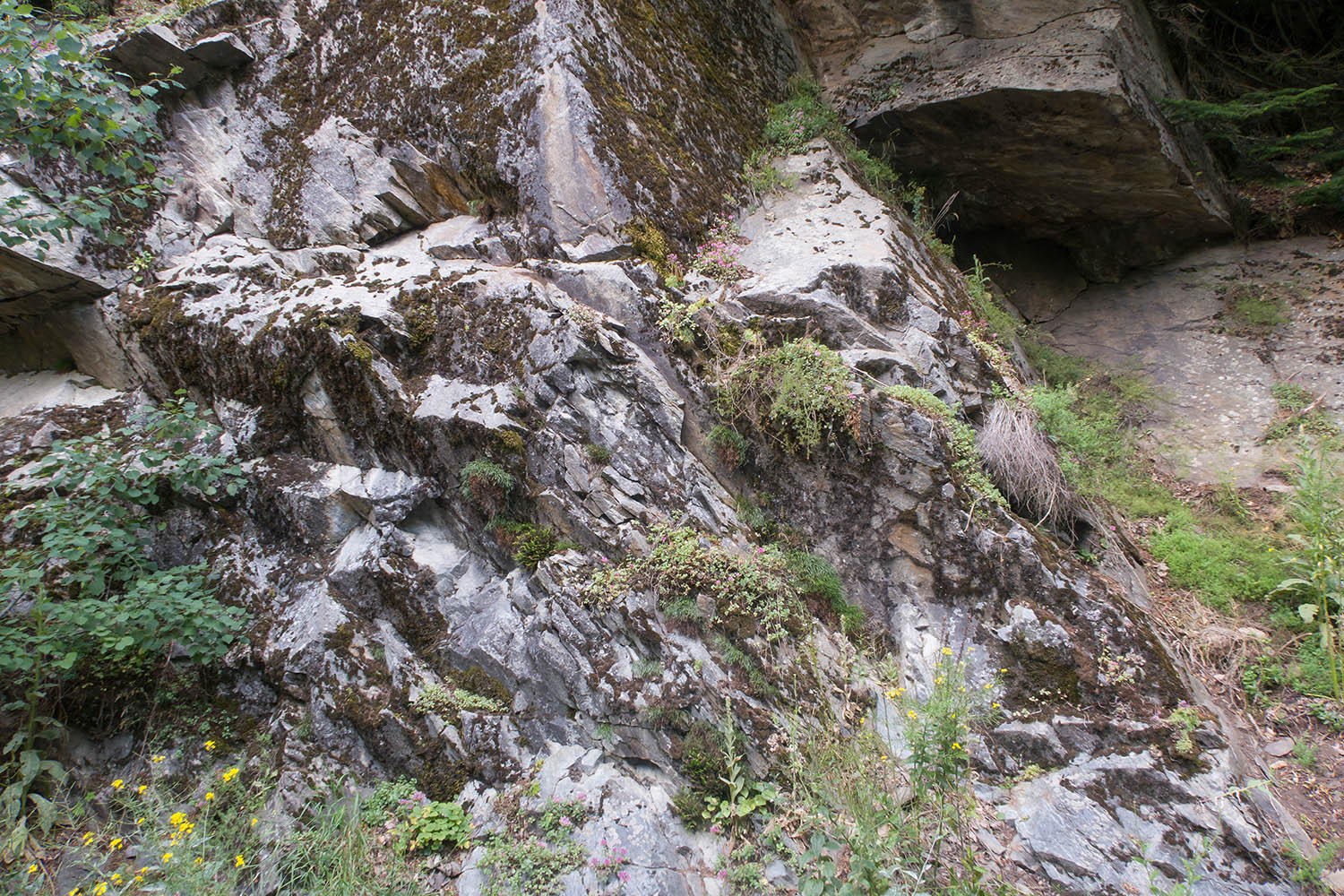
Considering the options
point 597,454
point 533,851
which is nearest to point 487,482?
point 597,454

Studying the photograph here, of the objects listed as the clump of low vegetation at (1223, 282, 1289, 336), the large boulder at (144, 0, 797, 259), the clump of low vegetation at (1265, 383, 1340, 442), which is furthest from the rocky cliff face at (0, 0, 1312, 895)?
the clump of low vegetation at (1265, 383, 1340, 442)

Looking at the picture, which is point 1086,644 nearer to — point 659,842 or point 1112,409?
point 659,842

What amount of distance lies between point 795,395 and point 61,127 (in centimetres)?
548

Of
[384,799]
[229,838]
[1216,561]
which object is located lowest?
[1216,561]

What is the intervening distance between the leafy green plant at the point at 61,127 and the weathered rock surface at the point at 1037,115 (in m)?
7.26

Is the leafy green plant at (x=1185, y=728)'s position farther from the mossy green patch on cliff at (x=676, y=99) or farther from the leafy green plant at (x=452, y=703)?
the mossy green patch on cliff at (x=676, y=99)

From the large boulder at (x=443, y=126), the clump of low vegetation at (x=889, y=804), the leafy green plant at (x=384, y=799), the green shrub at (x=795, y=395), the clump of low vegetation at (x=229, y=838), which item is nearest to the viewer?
the clump of low vegetation at (x=889, y=804)

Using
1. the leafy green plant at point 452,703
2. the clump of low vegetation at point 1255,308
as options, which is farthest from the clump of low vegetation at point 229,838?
the clump of low vegetation at point 1255,308

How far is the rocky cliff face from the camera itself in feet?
12.4

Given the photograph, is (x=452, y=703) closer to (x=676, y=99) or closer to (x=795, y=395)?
(x=795, y=395)

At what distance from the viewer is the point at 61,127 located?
4.33 m

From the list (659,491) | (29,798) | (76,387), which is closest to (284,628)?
(29,798)

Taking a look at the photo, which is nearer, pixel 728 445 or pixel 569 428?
pixel 569 428

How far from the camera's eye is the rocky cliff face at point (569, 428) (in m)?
3.79
